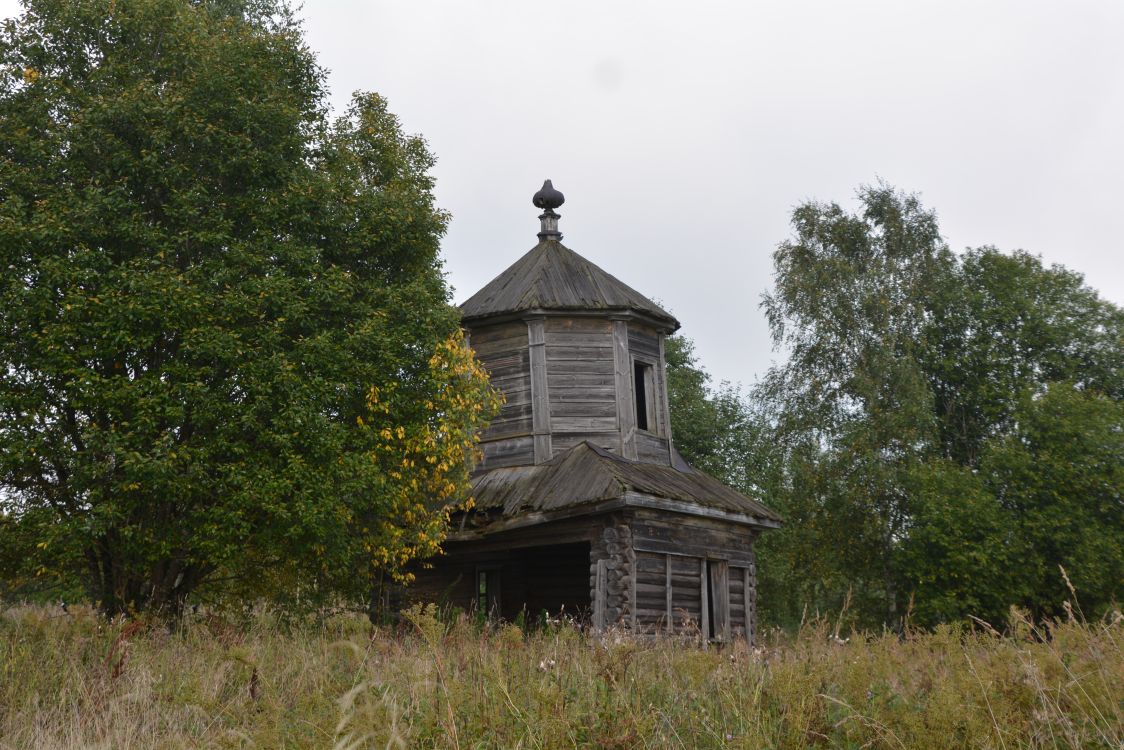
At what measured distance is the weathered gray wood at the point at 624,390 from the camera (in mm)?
19844

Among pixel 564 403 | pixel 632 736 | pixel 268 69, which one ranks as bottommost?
pixel 632 736

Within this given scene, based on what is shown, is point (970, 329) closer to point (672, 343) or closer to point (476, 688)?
point (672, 343)

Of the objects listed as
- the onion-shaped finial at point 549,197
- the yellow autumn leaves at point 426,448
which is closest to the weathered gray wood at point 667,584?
the yellow autumn leaves at point 426,448

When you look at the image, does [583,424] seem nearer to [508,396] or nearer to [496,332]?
[508,396]

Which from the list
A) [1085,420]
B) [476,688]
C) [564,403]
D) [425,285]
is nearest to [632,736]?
[476,688]

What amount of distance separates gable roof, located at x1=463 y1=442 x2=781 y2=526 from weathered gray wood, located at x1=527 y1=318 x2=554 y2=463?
413mm

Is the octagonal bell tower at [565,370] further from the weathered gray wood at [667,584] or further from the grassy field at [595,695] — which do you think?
the grassy field at [595,695]

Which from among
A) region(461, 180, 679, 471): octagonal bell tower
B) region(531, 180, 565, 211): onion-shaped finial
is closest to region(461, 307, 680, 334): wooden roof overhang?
region(461, 180, 679, 471): octagonal bell tower

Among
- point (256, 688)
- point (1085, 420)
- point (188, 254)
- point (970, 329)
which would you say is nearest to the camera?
point (256, 688)

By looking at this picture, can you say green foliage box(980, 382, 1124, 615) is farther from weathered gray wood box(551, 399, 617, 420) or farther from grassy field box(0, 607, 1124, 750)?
grassy field box(0, 607, 1124, 750)

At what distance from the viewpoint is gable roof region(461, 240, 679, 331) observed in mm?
20141

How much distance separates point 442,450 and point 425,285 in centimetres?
276

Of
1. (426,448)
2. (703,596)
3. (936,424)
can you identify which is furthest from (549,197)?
(936,424)

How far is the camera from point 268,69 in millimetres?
14523
